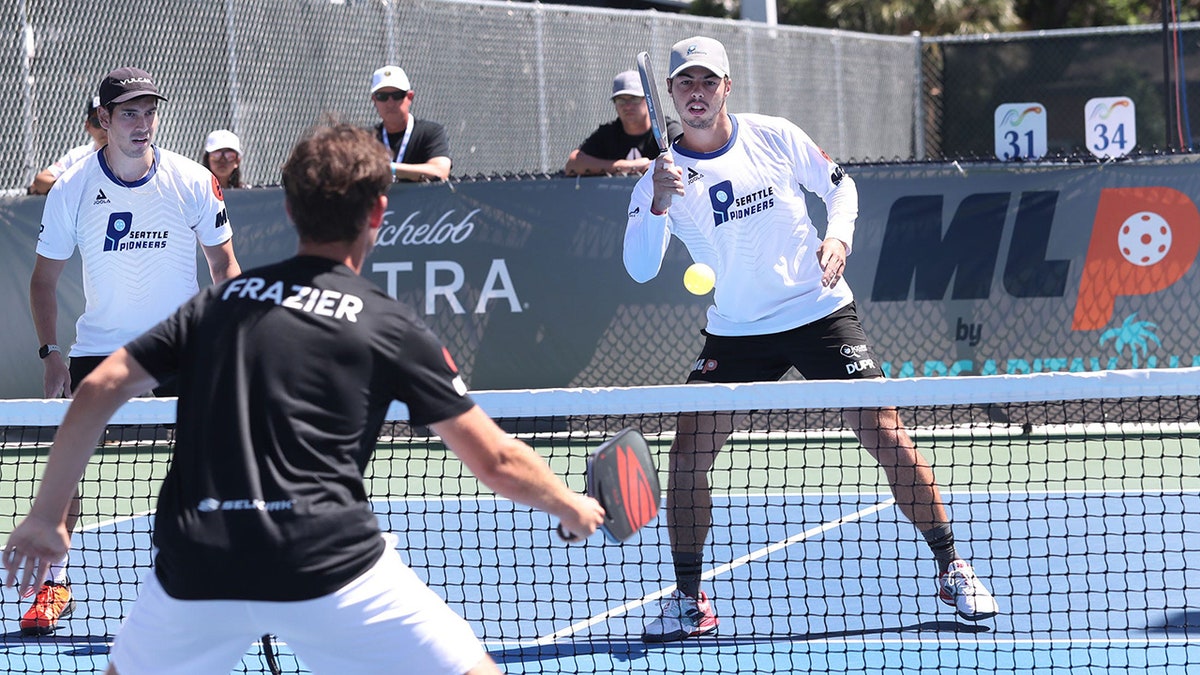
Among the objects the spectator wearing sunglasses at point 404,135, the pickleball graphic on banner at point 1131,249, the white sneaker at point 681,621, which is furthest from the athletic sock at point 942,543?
the spectator wearing sunglasses at point 404,135

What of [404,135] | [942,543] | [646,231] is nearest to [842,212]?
[646,231]

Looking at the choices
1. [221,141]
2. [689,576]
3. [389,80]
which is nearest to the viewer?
[689,576]

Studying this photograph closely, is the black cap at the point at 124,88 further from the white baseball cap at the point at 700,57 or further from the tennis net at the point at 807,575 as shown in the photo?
the white baseball cap at the point at 700,57

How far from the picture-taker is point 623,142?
9.38 m

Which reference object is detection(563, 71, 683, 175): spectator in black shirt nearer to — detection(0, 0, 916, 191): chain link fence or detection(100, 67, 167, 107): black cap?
detection(0, 0, 916, 191): chain link fence

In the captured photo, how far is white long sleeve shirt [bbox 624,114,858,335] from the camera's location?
5.40 metres

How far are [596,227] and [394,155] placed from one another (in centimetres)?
128

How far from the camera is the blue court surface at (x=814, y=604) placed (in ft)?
16.3

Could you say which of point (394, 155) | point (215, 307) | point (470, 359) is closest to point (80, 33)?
point (394, 155)

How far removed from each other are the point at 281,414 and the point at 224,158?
7.26m

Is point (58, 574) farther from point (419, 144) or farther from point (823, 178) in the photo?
point (419, 144)

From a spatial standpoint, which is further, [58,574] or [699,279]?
[699,279]

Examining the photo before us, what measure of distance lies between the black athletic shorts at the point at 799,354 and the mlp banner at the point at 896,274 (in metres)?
3.56

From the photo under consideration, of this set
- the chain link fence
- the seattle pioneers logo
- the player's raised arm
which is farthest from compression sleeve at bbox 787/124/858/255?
the chain link fence
